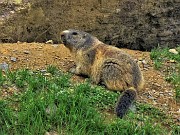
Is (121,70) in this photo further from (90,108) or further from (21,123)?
(21,123)

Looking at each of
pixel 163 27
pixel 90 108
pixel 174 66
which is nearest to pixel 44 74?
pixel 90 108

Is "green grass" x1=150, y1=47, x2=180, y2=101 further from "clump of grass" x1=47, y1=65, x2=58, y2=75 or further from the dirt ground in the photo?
"clump of grass" x1=47, y1=65, x2=58, y2=75

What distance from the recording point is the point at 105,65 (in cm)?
798

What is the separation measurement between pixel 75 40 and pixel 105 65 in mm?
784

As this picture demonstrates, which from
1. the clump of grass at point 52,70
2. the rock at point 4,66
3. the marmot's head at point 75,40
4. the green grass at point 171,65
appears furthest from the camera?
the marmot's head at point 75,40

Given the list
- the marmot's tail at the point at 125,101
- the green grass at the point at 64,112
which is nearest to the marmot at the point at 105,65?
the marmot's tail at the point at 125,101

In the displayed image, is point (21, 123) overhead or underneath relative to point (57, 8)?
underneath

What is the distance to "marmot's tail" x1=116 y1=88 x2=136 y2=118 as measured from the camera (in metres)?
7.06

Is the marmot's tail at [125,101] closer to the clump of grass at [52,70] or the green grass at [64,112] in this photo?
the green grass at [64,112]

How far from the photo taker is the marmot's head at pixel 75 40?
845 cm

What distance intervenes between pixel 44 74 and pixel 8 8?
191cm

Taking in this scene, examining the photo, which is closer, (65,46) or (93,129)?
(93,129)

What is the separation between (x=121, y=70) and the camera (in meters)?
7.83

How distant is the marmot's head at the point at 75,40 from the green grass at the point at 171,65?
1165 mm
